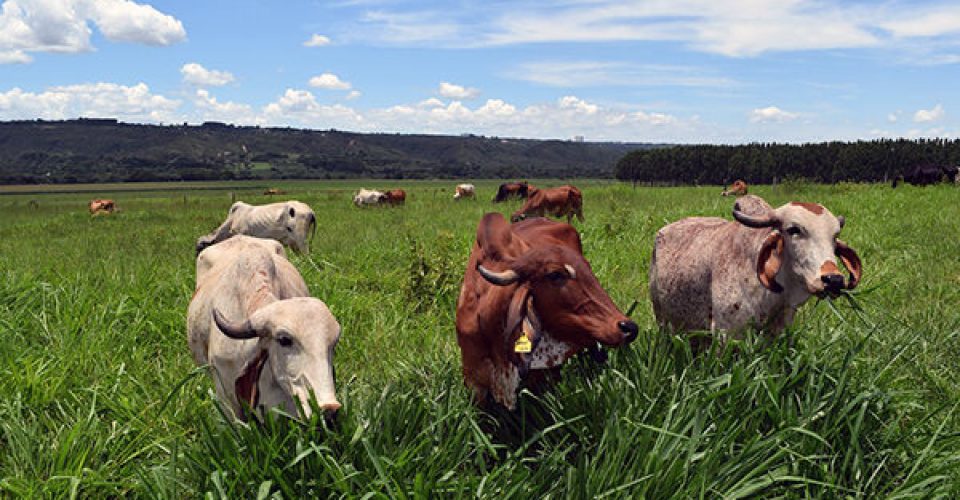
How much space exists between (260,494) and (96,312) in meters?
4.78

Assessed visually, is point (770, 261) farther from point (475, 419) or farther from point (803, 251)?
point (475, 419)

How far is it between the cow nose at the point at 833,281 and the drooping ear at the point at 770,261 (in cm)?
39

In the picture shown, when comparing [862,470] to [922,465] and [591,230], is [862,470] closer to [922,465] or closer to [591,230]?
[922,465]

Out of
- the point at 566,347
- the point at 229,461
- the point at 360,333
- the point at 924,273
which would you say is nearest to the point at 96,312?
the point at 360,333

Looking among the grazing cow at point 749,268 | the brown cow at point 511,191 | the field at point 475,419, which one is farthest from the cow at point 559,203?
the grazing cow at point 749,268

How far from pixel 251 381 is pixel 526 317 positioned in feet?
5.14

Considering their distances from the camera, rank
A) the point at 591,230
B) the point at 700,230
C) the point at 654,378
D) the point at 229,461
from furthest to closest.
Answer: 1. the point at 591,230
2. the point at 700,230
3. the point at 654,378
4. the point at 229,461

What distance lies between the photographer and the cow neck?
3457 millimetres

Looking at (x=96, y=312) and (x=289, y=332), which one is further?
(x=96, y=312)

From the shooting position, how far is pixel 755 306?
4359mm

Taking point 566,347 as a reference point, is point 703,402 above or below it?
below

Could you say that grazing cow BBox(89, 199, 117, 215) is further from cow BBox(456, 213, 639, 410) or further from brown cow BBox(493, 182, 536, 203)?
cow BBox(456, 213, 639, 410)

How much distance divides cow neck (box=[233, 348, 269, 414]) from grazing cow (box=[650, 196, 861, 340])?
3.06 metres

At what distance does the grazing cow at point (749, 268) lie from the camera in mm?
4035
